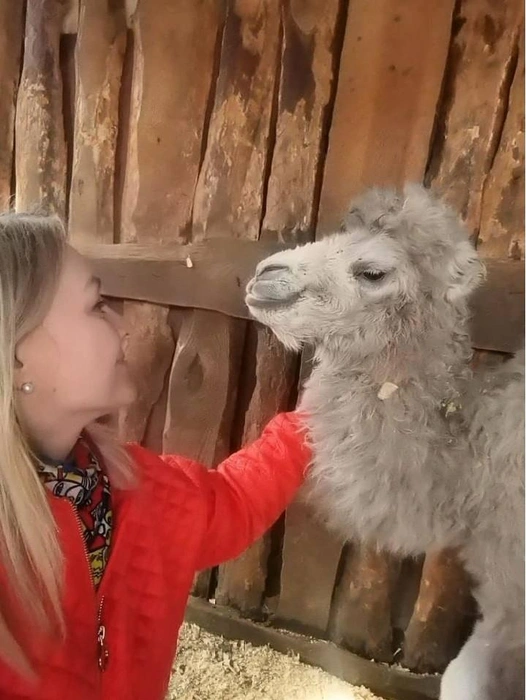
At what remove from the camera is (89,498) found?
2.94ft

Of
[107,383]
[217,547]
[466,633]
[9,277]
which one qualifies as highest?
[9,277]

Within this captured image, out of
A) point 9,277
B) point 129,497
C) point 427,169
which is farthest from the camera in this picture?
point 427,169

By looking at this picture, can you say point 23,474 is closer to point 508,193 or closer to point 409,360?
point 409,360

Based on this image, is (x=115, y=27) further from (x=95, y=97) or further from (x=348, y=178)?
(x=348, y=178)

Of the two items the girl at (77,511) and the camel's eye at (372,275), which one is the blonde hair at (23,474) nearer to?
the girl at (77,511)

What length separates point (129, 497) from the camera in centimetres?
94

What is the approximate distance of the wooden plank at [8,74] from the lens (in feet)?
4.60

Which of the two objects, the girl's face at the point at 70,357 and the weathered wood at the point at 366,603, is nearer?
the girl's face at the point at 70,357

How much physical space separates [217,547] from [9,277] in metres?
0.50

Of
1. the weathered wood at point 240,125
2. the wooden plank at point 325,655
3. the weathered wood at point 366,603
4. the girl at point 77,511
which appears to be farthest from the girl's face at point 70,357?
the wooden plank at point 325,655

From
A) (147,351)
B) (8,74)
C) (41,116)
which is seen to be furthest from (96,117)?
(147,351)

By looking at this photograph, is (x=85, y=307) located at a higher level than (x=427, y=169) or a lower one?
lower

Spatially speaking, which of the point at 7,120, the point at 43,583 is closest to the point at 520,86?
the point at 43,583

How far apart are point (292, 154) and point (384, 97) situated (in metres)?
0.18
